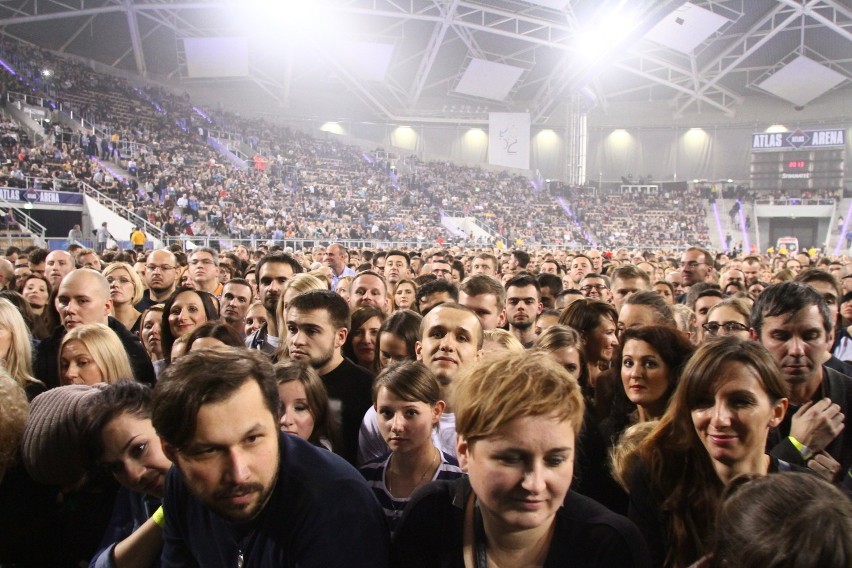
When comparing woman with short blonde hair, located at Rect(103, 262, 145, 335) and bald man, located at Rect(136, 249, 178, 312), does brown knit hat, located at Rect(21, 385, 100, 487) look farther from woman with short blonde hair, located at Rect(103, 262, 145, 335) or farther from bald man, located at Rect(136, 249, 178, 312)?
bald man, located at Rect(136, 249, 178, 312)

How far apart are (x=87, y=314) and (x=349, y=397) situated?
2091mm

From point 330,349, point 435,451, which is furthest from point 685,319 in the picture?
point 435,451

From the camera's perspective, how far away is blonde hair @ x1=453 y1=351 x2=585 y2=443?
1547mm

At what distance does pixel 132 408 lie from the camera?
7.12ft

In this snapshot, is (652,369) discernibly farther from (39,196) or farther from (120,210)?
→ (120,210)

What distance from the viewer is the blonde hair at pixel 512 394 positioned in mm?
1547

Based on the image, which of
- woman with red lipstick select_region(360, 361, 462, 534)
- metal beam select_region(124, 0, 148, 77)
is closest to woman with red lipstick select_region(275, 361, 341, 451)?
woman with red lipstick select_region(360, 361, 462, 534)

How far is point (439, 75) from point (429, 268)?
34.2 meters

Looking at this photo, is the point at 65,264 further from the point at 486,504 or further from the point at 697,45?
the point at 697,45

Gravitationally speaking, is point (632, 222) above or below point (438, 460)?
above

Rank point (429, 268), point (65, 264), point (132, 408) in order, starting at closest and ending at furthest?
point (132, 408) < point (65, 264) < point (429, 268)

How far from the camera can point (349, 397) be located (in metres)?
3.46

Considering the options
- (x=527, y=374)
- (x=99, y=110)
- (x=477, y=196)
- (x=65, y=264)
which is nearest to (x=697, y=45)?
(x=477, y=196)

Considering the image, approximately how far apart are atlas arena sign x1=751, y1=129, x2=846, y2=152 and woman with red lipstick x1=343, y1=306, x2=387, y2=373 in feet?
128
